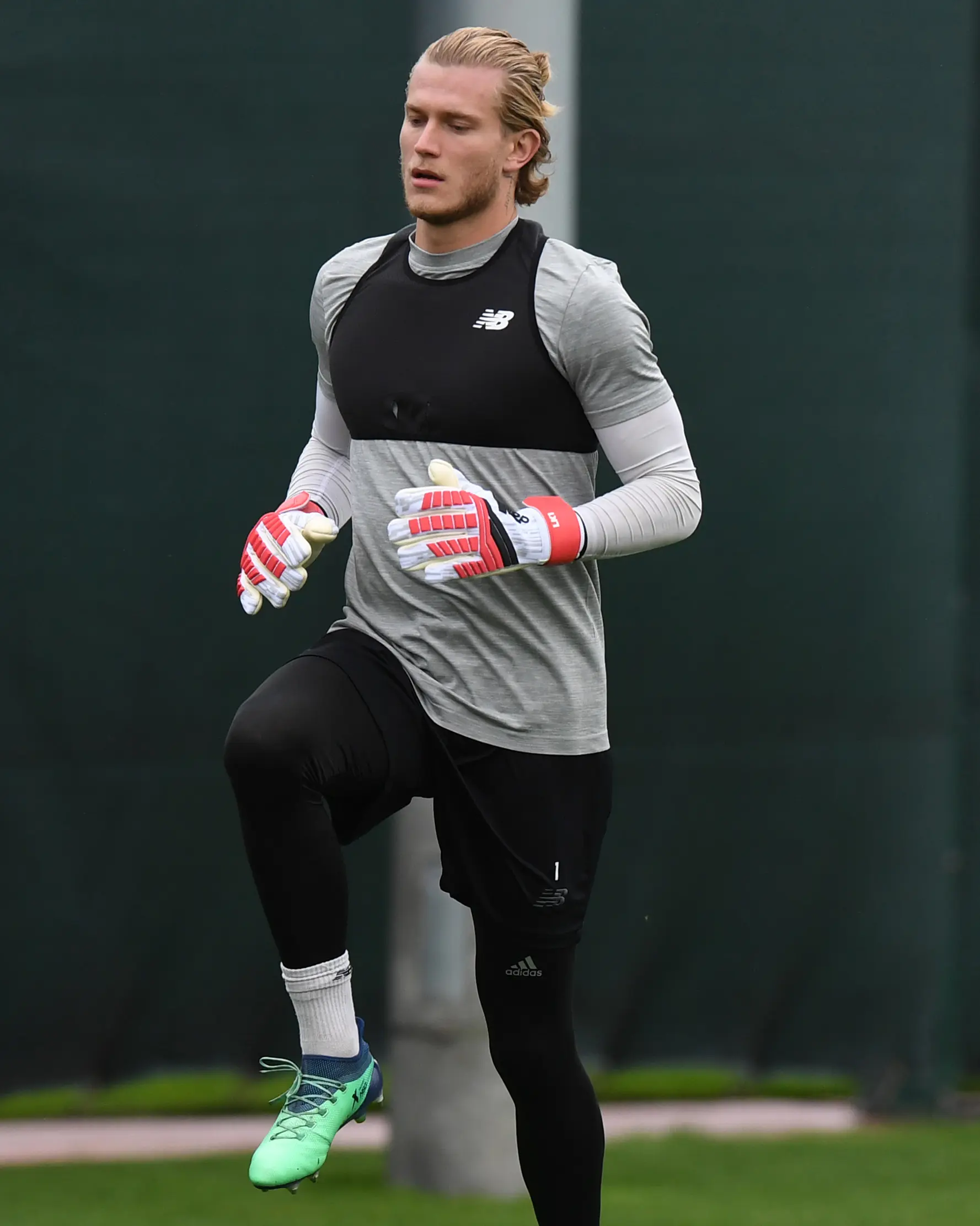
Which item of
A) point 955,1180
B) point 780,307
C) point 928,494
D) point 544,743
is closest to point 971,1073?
point 955,1180

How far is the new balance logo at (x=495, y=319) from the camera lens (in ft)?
9.30

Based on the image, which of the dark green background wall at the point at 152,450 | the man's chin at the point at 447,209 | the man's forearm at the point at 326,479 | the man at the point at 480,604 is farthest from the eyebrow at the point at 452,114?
the dark green background wall at the point at 152,450

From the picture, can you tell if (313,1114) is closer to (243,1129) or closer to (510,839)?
(510,839)

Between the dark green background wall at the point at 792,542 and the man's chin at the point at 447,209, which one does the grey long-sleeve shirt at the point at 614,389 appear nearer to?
the man's chin at the point at 447,209

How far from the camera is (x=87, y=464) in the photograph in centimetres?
471

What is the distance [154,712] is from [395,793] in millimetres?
2064

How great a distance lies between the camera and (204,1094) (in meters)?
4.82

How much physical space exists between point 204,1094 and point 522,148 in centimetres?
277

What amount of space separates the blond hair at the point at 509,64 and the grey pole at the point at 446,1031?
1.33m

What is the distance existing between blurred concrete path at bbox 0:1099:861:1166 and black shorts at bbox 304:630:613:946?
197cm

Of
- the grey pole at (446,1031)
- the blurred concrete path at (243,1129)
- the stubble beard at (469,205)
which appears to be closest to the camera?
the stubble beard at (469,205)

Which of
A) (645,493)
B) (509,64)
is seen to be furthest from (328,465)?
(509,64)

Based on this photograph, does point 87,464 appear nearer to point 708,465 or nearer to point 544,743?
point 708,465

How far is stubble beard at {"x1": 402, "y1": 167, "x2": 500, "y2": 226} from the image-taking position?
287 cm
